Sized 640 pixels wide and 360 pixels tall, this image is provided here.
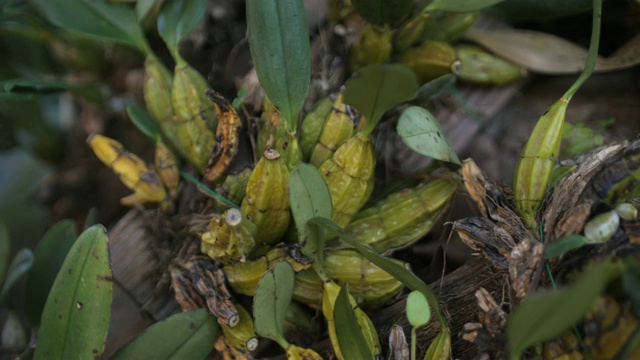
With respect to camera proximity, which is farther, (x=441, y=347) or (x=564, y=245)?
(x=441, y=347)

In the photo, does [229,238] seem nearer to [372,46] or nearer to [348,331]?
[348,331]

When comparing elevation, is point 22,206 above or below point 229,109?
below

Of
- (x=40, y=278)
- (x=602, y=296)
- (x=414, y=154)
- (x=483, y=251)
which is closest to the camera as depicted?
(x=602, y=296)

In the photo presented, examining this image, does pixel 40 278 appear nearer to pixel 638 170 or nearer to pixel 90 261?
pixel 90 261

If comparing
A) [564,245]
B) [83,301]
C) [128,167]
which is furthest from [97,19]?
[564,245]

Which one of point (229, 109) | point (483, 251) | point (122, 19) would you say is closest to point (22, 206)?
point (122, 19)

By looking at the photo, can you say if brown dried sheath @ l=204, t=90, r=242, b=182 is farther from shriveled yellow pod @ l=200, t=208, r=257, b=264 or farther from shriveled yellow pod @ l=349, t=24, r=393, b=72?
shriveled yellow pod @ l=349, t=24, r=393, b=72

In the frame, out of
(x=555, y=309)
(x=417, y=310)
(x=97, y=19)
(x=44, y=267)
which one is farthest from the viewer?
(x=97, y=19)
